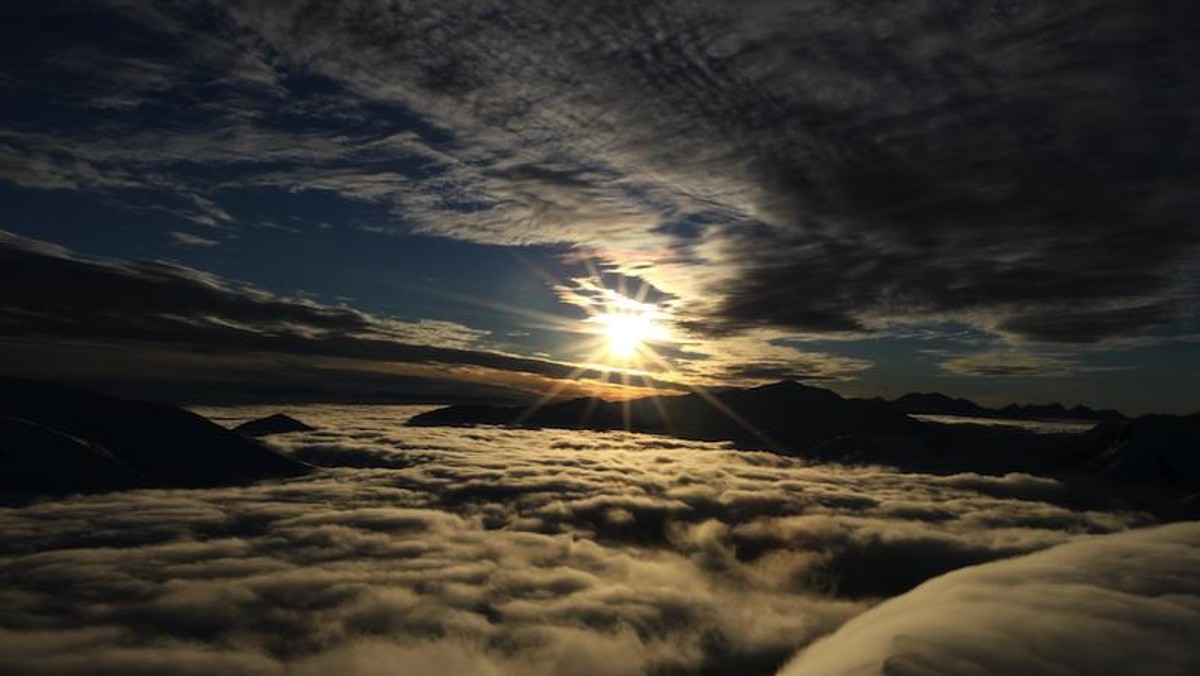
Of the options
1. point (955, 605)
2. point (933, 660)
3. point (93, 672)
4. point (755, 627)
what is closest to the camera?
point (933, 660)

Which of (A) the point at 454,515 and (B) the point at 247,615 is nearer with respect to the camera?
(B) the point at 247,615

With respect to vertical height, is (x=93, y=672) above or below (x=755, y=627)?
above

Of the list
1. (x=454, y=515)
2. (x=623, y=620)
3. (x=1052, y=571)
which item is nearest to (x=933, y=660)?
(x=1052, y=571)

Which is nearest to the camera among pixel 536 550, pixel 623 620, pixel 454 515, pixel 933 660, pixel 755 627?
pixel 933 660

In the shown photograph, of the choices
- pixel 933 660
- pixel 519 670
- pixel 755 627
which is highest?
pixel 933 660

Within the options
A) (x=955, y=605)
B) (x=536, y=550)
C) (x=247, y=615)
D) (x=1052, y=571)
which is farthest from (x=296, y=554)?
(x=1052, y=571)

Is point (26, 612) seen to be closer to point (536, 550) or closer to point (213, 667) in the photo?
point (213, 667)

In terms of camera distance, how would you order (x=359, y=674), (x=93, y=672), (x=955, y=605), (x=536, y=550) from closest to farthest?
(x=93, y=672)
(x=955, y=605)
(x=359, y=674)
(x=536, y=550)

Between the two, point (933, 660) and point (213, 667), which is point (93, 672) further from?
point (933, 660)

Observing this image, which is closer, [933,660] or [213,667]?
[933,660]

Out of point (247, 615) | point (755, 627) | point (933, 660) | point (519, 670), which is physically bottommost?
point (755, 627)
